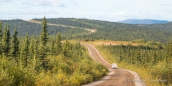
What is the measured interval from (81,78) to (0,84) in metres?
18.8

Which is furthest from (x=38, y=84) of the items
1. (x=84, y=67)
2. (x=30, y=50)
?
(x=30, y=50)

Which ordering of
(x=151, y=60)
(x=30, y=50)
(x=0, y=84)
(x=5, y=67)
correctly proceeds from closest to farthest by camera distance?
1. (x=0, y=84)
2. (x=5, y=67)
3. (x=30, y=50)
4. (x=151, y=60)

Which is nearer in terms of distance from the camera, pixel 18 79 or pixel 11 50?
pixel 18 79

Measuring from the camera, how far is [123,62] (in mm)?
111188

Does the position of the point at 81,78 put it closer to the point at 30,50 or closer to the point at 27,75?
the point at 27,75

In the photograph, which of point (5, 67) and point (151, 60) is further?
point (151, 60)

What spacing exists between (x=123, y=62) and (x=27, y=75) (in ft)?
304

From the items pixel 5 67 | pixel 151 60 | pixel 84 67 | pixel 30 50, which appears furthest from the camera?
pixel 151 60

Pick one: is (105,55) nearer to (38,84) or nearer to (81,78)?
(81,78)

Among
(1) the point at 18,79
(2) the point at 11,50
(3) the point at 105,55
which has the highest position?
(1) the point at 18,79

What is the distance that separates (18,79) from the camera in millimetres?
19859

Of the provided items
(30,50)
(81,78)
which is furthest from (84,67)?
(30,50)

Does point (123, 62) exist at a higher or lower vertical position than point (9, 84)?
lower

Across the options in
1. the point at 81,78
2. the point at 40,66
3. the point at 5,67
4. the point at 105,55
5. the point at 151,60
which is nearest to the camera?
the point at 5,67
